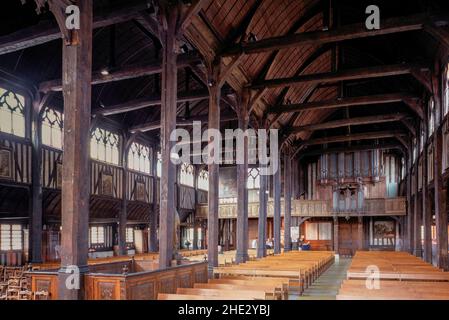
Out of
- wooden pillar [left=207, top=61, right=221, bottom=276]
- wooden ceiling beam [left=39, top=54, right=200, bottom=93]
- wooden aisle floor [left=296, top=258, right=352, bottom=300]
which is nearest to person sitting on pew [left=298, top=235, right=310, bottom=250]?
wooden aisle floor [left=296, top=258, right=352, bottom=300]

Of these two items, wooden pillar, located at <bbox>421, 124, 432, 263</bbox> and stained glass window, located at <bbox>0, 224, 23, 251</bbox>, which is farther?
wooden pillar, located at <bbox>421, 124, 432, 263</bbox>

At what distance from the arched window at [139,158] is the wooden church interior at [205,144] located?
0.12 meters

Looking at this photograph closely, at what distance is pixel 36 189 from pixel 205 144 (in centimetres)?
1549

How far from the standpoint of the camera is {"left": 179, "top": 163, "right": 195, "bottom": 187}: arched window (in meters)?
32.0

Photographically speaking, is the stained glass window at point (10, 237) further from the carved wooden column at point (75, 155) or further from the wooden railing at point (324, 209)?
the wooden railing at point (324, 209)

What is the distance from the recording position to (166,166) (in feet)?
36.9

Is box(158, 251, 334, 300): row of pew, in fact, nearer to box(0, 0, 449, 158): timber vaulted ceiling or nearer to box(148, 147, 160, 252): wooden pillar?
box(0, 0, 449, 158): timber vaulted ceiling

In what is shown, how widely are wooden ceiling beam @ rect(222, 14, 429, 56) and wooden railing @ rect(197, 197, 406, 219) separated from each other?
1724 cm

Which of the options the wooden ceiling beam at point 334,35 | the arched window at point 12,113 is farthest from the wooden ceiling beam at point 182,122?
the arched window at point 12,113

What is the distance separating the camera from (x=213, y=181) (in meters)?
14.8

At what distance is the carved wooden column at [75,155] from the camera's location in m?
7.89

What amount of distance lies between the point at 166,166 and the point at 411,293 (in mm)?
6304

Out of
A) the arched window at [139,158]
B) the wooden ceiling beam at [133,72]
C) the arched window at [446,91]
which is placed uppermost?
the wooden ceiling beam at [133,72]

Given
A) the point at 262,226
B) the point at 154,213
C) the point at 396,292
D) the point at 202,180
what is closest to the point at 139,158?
the point at 154,213
